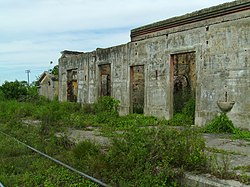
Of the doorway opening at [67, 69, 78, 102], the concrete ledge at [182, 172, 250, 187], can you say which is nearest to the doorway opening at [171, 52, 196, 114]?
the doorway opening at [67, 69, 78, 102]

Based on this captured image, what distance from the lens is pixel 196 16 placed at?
35.3 feet

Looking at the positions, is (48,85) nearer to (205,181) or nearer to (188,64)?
(188,64)

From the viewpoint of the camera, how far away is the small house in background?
80.6ft

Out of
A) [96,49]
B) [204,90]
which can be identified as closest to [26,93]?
[96,49]

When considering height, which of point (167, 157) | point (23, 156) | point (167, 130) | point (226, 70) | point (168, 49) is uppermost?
point (168, 49)

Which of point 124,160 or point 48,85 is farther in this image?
point 48,85

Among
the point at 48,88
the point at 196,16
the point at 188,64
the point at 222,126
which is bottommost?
the point at 222,126

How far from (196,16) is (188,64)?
5832 millimetres

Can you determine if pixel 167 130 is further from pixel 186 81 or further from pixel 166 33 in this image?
pixel 186 81

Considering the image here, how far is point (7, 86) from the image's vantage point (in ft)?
82.8

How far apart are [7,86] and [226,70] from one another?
67.5ft

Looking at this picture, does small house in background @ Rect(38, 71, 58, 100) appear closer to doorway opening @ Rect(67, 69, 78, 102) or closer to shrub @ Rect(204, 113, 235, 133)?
doorway opening @ Rect(67, 69, 78, 102)

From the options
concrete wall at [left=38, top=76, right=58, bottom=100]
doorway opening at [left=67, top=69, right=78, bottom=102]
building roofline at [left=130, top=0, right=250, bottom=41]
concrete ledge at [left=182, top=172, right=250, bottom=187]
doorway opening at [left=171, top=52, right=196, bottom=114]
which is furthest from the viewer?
concrete wall at [left=38, top=76, right=58, bottom=100]

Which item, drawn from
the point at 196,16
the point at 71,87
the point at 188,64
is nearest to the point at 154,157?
the point at 196,16
